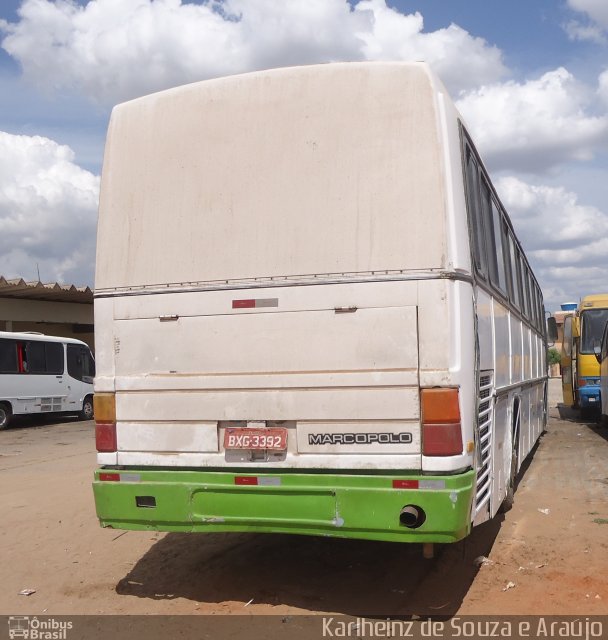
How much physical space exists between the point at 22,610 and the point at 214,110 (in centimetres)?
392

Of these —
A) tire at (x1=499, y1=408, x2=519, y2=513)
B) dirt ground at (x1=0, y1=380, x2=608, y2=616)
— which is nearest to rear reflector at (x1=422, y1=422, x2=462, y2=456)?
dirt ground at (x1=0, y1=380, x2=608, y2=616)

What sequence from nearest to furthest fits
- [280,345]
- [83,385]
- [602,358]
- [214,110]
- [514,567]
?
[280,345] < [214,110] < [514,567] < [602,358] < [83,385]

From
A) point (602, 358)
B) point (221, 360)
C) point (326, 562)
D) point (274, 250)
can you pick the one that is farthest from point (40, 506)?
point (602, 358)

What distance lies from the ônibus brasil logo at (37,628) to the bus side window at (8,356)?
54.4 ft

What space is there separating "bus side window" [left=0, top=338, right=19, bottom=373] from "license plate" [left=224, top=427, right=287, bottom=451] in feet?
56.7

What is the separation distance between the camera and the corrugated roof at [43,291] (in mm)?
25078

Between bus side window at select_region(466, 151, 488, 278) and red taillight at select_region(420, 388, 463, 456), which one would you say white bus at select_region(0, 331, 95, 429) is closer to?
bus side window at select_region(466, 151, 488, 278)

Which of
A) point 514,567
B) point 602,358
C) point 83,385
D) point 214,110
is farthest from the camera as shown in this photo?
point 83,385

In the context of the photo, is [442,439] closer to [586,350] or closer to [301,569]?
[301,569]

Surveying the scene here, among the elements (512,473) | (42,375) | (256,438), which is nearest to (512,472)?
(512,473)

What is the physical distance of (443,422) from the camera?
4711mm

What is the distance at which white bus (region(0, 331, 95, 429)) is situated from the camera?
20922mm

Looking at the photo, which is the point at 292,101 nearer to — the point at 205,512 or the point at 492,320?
the point at 492,320

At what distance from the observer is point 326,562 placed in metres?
6.36
